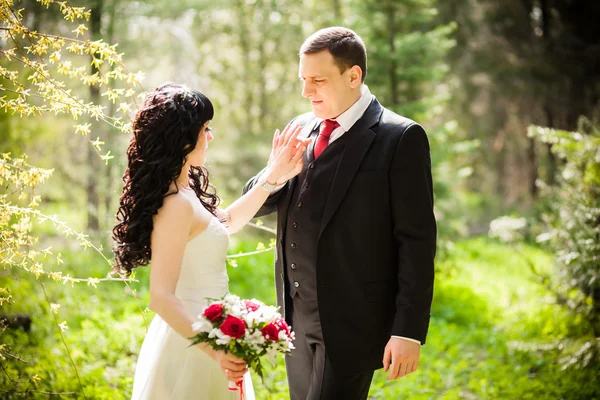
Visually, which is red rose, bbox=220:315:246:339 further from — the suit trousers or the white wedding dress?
the suit trousers

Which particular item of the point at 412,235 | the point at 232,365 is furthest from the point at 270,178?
the point at 232,365

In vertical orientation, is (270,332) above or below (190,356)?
above

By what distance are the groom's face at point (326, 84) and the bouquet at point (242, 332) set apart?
108 centimetres

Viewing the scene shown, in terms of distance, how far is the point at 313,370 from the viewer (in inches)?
115

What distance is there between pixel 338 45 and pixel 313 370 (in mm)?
1555

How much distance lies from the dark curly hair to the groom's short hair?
24.1 inches

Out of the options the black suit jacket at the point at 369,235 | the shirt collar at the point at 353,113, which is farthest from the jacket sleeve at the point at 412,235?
the shirt collar at the point at 353,113

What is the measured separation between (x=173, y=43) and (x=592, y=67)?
9.34 metres

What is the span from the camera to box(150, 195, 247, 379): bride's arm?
2.38 meters

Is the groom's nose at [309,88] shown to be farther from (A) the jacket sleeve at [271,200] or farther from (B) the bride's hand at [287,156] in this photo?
(A) the jacket sleeve at [271,200]

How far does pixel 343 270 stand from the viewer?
9.31ft

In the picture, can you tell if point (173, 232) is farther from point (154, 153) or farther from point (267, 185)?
point (267, 185)

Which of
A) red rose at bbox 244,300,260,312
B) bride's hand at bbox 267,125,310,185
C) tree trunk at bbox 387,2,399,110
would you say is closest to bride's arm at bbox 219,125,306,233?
bride's hand at bbox 267,125,310,185

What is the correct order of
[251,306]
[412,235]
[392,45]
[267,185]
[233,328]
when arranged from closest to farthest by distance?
1. [233,328]
2. [251,306]
3. [412,235]
4. [267,185]
5. [392,45]
